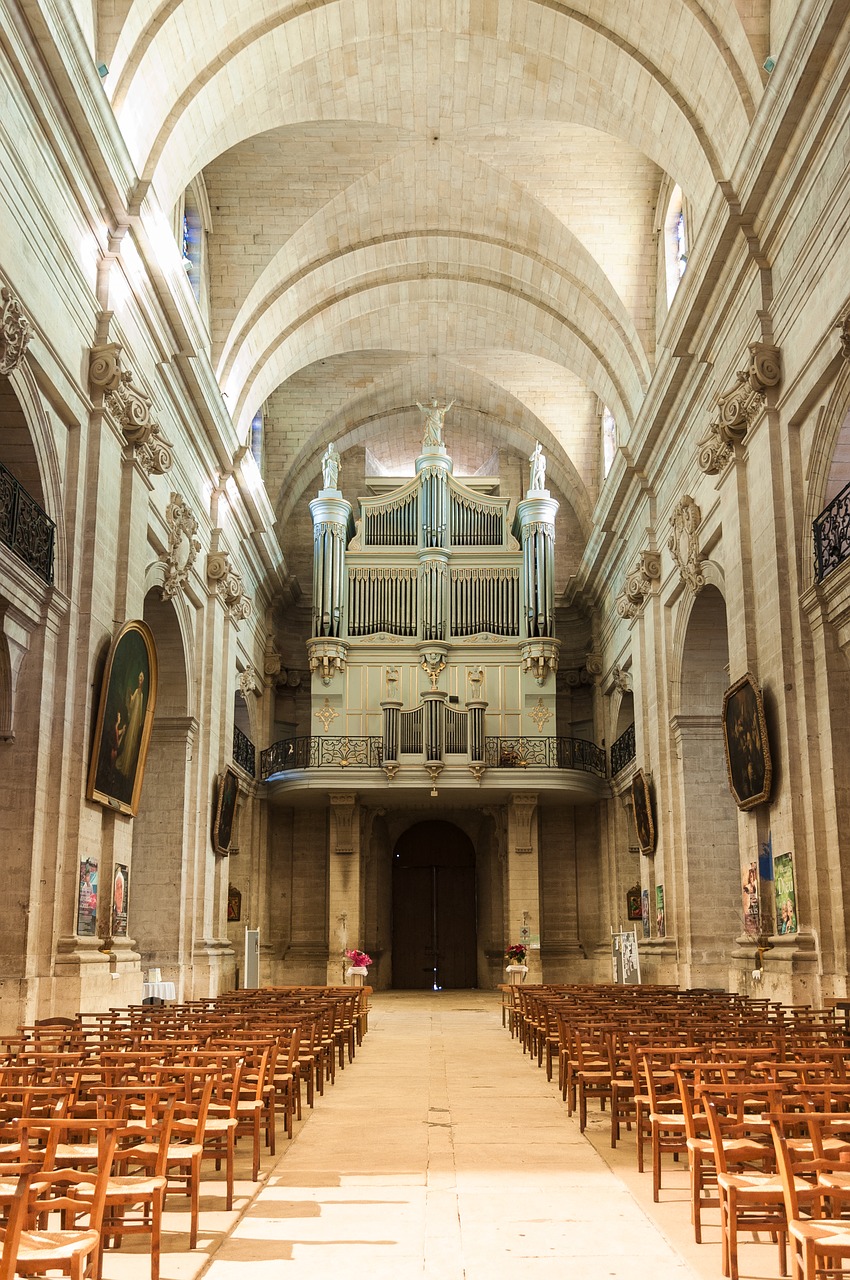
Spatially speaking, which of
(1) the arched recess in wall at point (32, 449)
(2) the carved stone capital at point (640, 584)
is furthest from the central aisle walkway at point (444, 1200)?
(2) the carved stone capital at point (640, 584)

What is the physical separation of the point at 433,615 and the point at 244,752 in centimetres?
537

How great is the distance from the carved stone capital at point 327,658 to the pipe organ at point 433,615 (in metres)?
0.02

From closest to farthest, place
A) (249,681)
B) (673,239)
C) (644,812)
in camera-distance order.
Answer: (673,239) → (644,812) → (249,681)

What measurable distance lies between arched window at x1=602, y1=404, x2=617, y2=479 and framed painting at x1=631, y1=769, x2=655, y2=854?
8516 millimetres

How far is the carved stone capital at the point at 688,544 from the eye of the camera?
60.8 feet

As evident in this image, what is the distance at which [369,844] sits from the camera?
97.5ft

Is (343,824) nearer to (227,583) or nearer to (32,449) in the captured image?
(227,583)

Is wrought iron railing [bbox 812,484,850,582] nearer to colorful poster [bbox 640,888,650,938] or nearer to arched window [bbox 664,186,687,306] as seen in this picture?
arched window [bbox 664,186,687,306]

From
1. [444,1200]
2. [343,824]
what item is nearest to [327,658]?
[343,824]

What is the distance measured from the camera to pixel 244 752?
86.3 ft

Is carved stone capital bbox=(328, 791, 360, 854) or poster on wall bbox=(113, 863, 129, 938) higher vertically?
carved stone capital bbox=(328, 791, 360, 854)

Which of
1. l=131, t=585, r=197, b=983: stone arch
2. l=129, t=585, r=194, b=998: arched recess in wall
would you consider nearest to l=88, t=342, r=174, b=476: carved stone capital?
l=129, t=585, r=194, b=998: arched recess in wall

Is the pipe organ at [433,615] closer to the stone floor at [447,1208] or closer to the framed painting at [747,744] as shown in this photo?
the framed painting at [747,744]

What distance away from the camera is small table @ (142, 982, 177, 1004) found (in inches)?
680
